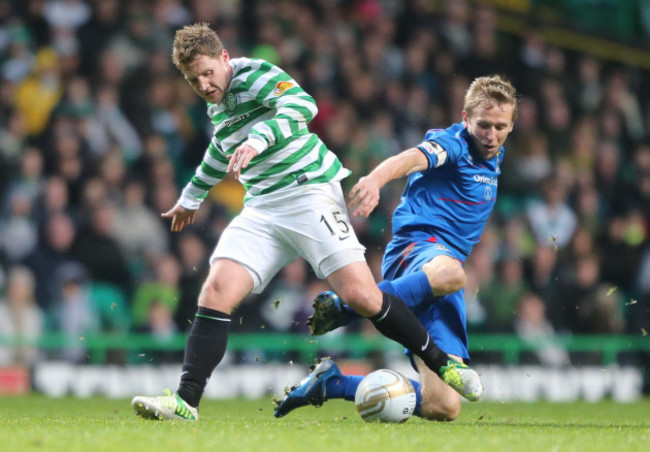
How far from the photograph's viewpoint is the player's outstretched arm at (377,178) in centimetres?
488

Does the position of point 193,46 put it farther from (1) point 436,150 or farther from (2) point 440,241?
(2) point 440,241

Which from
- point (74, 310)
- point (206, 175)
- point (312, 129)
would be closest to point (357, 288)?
point (206, 175)

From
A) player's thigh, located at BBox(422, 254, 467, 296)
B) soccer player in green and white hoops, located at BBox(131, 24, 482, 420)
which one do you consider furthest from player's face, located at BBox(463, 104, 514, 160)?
soccer player in green and white hoops, located at BBox(131, 24, 482, 420)

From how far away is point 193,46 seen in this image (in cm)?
516

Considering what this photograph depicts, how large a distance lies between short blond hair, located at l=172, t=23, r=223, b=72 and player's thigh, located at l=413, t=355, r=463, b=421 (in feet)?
6.83

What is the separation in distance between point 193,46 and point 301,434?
1882 millimetres

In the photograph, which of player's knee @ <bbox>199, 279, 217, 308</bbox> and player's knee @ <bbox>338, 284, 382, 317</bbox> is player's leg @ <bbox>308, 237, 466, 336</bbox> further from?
player's knee @ <bbox>199, 279, 217, 308</bbox>

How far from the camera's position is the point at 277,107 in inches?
211

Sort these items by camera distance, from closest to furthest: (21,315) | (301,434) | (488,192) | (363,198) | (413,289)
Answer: (301,434), (363,198), (413,289), (488,192), (21,315)

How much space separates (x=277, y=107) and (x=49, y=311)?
15.7ft

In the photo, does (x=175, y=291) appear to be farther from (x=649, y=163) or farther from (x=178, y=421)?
(x=649, y=163)

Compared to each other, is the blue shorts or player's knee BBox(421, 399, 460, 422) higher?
the blue shorts

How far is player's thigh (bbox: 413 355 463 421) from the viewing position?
231 inches

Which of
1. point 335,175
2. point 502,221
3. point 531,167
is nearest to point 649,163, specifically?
point 531,167
